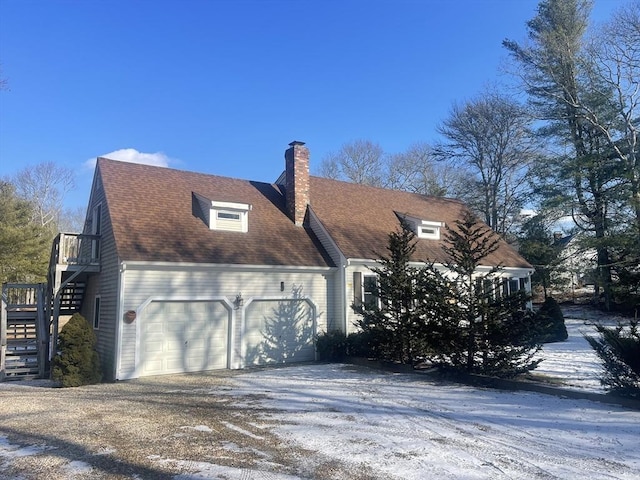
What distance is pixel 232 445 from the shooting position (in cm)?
596

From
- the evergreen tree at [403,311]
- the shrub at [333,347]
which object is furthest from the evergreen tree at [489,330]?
the shrub at [333,347]

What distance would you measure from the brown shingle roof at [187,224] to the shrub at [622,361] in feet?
29.2

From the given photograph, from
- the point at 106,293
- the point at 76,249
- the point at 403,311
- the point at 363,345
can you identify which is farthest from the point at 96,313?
the point at 403,311

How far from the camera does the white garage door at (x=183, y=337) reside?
12422 mm

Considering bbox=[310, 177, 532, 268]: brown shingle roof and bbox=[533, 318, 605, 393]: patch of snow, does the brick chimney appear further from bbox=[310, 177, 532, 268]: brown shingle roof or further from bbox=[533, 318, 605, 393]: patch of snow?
bbox=[533, 318, 605, 393]: patch of snow

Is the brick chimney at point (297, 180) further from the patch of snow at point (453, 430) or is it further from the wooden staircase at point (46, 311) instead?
the patch of snow at point (453, 430)

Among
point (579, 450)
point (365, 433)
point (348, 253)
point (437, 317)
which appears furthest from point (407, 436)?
point (348, 253)

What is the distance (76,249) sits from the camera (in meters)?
13.5

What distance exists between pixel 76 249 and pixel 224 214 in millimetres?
4458

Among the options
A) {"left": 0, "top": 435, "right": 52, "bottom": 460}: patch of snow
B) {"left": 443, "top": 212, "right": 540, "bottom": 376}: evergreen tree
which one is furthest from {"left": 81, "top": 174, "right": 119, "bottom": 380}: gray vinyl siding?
{"left": 443, "top": 212, "right": 540, "bottom": 376}: evergreen tree

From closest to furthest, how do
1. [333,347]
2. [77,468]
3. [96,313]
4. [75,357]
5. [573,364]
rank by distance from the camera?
1. [77,468]
2. [75,357]
3. [573,364]
4. [96,313]
5. [333,347]

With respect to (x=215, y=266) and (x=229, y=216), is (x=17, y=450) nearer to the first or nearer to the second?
(x=215, y=266)

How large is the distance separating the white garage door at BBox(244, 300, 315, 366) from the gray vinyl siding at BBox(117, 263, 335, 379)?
28cm

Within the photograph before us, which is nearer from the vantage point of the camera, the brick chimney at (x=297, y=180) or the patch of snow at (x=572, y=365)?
the patch of snow at (x=572, y=365)
